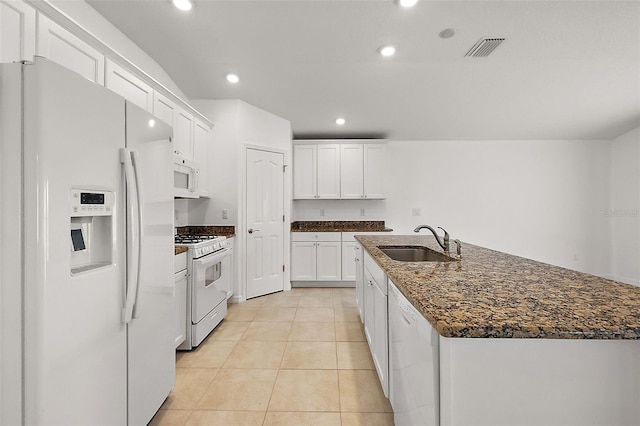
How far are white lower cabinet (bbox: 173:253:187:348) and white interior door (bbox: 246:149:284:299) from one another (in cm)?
147

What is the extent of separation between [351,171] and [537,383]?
162 inches

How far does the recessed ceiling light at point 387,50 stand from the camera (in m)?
2.70

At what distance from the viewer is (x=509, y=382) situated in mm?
754

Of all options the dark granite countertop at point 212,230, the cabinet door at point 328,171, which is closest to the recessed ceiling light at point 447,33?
the cabinet door at point 328,171

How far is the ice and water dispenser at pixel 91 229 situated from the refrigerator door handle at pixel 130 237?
7 centimetres

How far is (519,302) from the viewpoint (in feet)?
2.92

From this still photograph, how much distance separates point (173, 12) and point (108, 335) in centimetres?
239

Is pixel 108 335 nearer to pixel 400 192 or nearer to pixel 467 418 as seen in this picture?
pixel 467 418

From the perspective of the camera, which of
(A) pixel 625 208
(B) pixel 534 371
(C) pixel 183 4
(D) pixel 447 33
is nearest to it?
(B) pixel 534 371

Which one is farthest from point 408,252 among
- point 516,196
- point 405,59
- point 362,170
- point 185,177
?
point 516,196

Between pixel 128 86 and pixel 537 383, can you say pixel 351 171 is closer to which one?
pixel 128 86

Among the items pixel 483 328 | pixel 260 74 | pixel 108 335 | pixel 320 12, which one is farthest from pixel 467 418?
pixel 260 74

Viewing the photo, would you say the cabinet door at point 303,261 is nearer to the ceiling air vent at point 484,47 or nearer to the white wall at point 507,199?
the white wall at point 507,199

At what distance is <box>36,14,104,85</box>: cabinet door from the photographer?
5.31 feet
